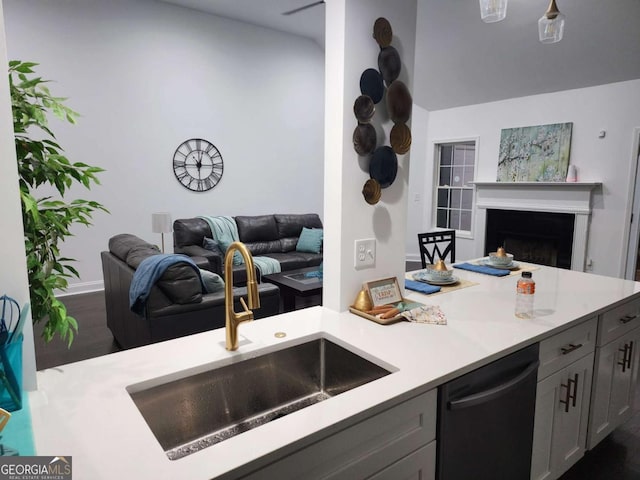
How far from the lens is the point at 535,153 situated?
219 inches

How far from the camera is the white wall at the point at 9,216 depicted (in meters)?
0.97

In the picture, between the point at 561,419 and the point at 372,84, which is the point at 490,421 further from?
the point at 372,84

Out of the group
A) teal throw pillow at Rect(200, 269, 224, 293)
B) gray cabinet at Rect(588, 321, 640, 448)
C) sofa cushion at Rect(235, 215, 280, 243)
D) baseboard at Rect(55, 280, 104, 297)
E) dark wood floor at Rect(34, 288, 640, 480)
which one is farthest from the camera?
sofa cushion at Rect(235, 215, 280, 243)

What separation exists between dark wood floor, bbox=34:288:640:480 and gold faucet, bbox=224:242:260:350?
180 cm

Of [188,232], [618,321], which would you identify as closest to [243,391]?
[618,321]

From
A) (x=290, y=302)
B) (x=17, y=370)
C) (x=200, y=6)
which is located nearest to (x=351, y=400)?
(x=17, y=370)

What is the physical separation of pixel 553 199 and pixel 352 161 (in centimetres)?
481

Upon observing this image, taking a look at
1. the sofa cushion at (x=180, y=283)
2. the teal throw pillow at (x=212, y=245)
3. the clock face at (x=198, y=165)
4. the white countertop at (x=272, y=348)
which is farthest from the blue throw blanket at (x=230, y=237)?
the white countertop at (x=272, y=348)

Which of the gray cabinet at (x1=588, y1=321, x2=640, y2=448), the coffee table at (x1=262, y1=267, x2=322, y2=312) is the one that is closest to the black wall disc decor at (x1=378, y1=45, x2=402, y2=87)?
the gray cabinet at (x1=588, y1=321, x2=640, y2=448)

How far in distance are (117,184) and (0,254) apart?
476 cm

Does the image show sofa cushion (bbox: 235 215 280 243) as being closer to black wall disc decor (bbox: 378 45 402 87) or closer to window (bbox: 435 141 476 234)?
window (bbox: 435 141 476 234)

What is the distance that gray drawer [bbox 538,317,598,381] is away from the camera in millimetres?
1592

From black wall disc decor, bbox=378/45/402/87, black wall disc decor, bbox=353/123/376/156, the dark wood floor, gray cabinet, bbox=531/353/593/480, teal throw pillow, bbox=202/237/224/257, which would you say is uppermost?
black wall disc decor, bbox=378/45/402/87

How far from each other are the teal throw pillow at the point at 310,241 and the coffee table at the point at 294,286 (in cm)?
137
